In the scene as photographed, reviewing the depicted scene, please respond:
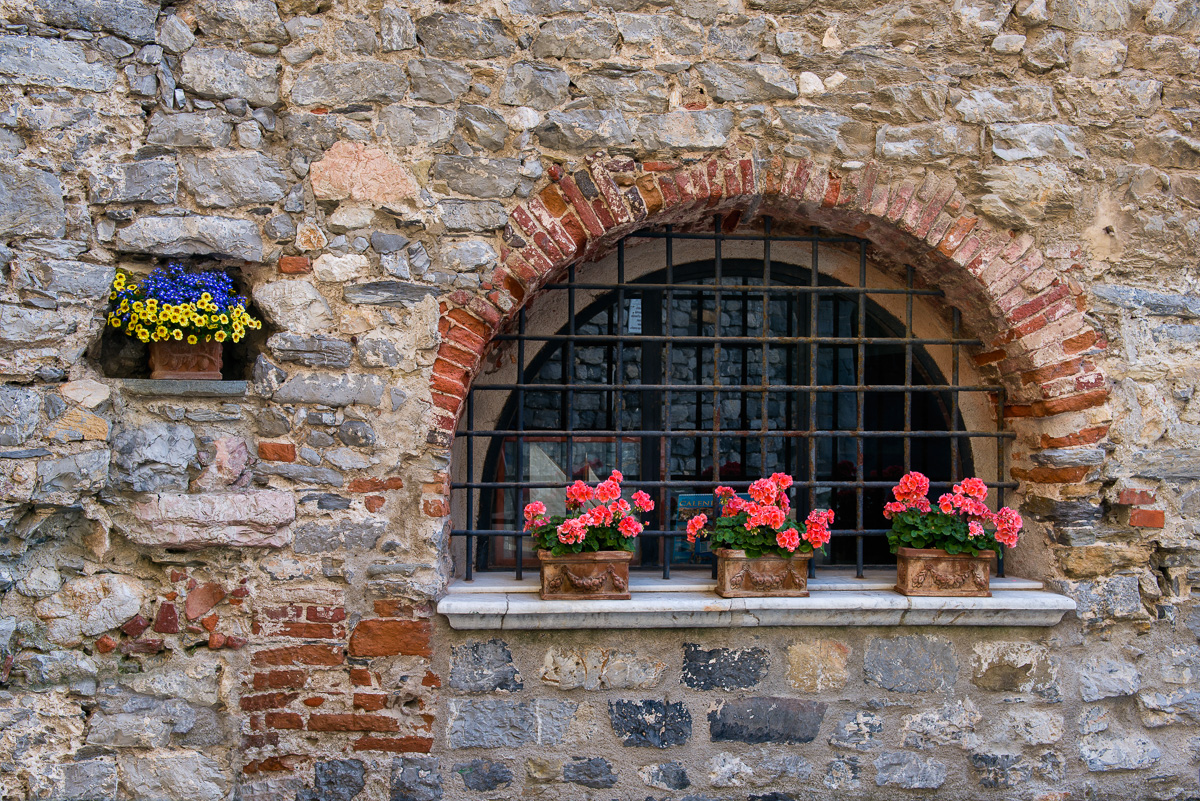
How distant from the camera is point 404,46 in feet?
9.00

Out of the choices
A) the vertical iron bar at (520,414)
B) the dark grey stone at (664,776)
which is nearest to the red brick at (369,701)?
the vertical iron bar at (520,414)

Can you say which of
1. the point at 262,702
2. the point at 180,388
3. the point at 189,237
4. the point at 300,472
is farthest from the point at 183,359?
the point at 262,702

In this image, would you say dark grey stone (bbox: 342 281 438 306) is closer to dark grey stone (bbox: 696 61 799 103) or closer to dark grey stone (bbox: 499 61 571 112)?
dark grey stone (bbox: 499 61 571 112)

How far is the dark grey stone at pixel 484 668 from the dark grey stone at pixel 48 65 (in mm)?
2213

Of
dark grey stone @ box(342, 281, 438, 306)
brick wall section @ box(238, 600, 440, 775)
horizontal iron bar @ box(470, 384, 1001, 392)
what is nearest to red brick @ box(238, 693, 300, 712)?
brick wall section @ box(238, 600, 440, 775)

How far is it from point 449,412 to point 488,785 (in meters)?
1.32

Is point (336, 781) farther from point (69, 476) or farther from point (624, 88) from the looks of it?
point (624, 88)

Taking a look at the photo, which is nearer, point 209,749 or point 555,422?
point 209,749

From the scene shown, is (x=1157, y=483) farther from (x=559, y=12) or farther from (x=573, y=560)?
(x=559, y=12)

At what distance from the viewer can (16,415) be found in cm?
248

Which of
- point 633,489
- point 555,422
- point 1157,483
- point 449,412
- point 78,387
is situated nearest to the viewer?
point 78,387

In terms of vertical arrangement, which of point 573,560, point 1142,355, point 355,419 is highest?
point 1142,355

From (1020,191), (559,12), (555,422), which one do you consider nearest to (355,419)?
(555,422)

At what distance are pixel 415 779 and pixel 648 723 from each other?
0.84 metres
